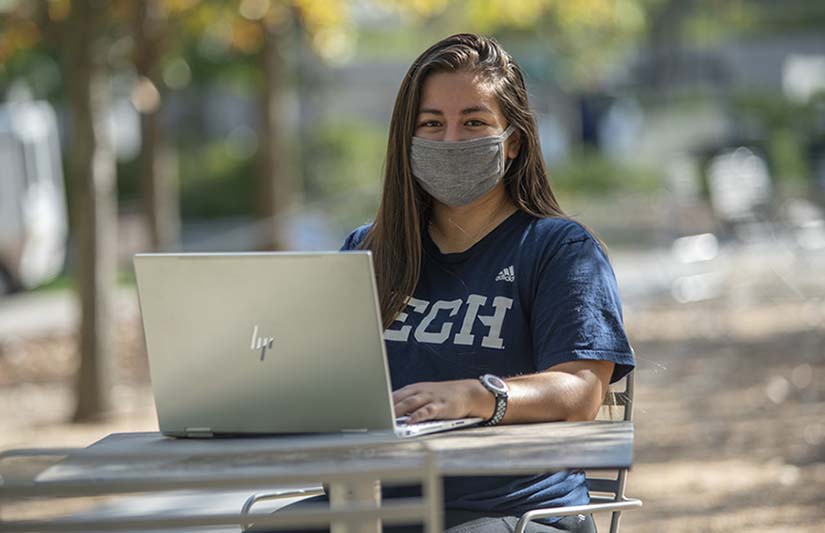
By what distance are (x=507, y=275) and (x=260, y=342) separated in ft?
2.46

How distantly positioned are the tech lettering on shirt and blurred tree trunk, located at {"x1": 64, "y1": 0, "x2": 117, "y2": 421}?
594cm

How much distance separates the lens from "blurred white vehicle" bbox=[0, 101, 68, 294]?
1838 cm

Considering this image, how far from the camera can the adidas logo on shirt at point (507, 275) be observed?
10.7 feet

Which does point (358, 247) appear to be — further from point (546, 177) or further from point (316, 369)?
point (316, 369)

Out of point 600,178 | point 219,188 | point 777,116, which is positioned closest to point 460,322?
point 600,178

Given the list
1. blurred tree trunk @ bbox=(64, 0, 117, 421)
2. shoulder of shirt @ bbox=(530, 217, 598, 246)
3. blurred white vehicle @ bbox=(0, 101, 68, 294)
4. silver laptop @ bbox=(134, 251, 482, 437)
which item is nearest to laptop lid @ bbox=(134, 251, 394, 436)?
silver laptop @ bbox=(134, 251, 482, 437)

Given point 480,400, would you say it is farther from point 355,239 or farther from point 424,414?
point 355,239

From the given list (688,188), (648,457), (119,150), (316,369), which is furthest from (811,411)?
(119,150)

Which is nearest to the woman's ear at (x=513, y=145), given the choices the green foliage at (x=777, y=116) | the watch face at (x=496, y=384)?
the watch face at (x=496, y=384)

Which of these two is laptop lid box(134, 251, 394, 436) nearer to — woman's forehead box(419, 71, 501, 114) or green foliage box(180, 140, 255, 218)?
woman's forehead box(419, 71, 501, 114)

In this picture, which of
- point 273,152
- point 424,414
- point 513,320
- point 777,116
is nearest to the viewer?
point 424,414

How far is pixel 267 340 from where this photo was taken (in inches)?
106

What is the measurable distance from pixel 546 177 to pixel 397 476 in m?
1.38

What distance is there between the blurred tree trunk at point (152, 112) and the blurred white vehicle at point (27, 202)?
3.89 meters
